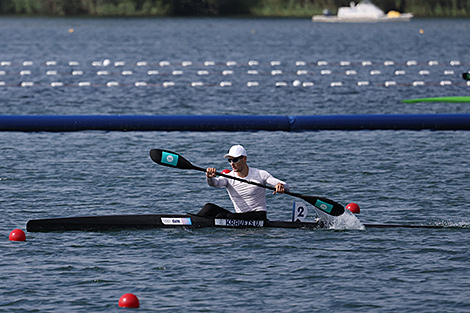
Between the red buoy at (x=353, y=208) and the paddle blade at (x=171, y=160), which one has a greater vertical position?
the paddle blade at (x=171, y=160)

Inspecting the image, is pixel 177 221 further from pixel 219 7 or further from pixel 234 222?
pixel 219 7

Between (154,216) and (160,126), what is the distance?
11.4 m

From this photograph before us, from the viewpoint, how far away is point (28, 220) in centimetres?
1656

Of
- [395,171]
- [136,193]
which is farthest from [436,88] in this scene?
[136,193]

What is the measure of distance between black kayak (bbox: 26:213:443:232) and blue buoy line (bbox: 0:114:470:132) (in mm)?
11422

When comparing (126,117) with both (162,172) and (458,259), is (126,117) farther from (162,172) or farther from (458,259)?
(458,259)

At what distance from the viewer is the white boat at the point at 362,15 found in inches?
4887

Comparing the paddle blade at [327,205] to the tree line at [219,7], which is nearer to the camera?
the paddle blade at [327,205]

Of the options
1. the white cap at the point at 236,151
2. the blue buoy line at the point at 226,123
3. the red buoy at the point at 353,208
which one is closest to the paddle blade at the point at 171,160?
the white cap at the point at 236,151

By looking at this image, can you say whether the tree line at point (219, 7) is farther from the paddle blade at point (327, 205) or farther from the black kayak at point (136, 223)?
the paddle blade at point (327, 205)

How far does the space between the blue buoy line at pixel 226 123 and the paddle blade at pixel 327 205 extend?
38.3 feet

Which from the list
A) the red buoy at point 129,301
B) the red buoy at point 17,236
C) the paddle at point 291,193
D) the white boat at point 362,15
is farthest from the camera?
the white boat at point 362,15

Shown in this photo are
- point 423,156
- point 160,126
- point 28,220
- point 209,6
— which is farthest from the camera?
point 209,6

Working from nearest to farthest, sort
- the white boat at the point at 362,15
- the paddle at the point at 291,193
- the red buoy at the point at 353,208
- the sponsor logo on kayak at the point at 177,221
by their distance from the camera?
A: the paddle at the point at 291,193, the sponsor logo on kayak at the point at 177,221, the red buoy at the point at 353,208, the white boat at the point at 362,15
